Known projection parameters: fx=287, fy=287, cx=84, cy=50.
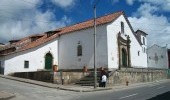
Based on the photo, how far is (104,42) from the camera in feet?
109

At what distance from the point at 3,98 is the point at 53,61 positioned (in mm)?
21654

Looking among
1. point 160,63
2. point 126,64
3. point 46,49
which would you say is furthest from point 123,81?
point 160,63

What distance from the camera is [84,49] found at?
35.3 meters

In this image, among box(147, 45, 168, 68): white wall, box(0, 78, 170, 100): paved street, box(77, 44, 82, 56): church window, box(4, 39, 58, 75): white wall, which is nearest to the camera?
box(0, 78, 170, 100): paved street

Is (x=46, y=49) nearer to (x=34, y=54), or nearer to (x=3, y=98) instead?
(x=34, y=54)

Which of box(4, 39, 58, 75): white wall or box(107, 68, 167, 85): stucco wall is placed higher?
box(4, 39, 58, 75): white wall

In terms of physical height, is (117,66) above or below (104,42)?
below

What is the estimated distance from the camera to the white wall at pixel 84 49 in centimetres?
3347

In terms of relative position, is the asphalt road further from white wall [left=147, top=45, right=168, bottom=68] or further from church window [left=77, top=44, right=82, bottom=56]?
white wall [left=147, top=45, right=168, bottom=68]

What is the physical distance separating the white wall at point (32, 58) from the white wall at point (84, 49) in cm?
118

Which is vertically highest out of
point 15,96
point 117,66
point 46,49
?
point 46,49

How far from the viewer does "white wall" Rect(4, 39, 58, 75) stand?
34.0 metres

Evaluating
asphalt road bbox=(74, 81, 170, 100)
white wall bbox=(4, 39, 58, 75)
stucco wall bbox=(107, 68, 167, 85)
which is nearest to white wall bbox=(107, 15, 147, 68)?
stucco wall bbox=(107, 68, 167, 85)

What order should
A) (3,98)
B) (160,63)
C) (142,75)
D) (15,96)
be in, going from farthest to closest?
(160,63)
(142,75)
(15,96)
(3,98)
